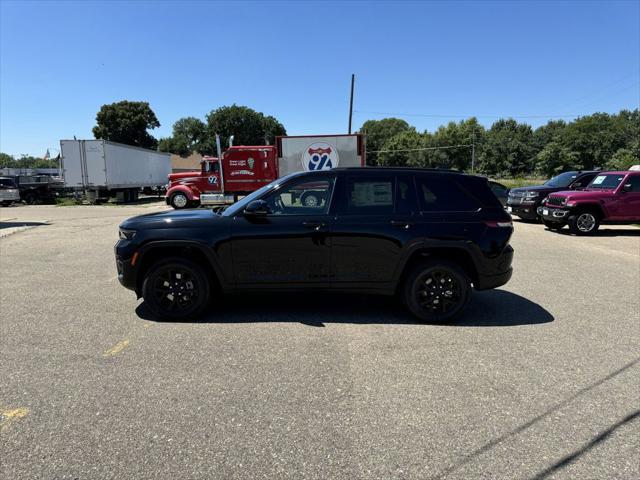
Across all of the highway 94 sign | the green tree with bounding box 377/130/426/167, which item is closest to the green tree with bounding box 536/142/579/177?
the green tree with bounding box 377/130/426/167

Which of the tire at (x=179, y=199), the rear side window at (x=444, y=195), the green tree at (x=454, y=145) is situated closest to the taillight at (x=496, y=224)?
the rear side window at (x=444, y=195)

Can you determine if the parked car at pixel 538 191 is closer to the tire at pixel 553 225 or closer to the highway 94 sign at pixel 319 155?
the tire at pixel 553 225

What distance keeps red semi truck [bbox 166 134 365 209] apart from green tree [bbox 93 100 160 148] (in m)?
49.3

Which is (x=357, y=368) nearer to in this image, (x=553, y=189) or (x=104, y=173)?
(x=553, y=189)

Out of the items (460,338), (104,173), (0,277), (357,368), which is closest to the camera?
(357,368)

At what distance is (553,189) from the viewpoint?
15.4 metres

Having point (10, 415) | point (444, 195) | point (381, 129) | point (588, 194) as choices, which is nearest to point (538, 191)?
point (588, 194)

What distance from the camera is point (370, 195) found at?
5035 mm

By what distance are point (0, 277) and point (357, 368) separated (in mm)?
6795

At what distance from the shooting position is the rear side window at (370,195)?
5000 mm

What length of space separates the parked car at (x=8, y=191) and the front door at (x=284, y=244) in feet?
87.3

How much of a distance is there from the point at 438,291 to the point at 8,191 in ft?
92.8

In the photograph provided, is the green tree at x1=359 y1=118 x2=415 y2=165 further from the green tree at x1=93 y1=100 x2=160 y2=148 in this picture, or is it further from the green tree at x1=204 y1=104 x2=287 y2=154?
the green tree at x1=93 y1=100 x2=160 y2=148

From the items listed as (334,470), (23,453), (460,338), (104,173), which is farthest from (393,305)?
(104,173)
